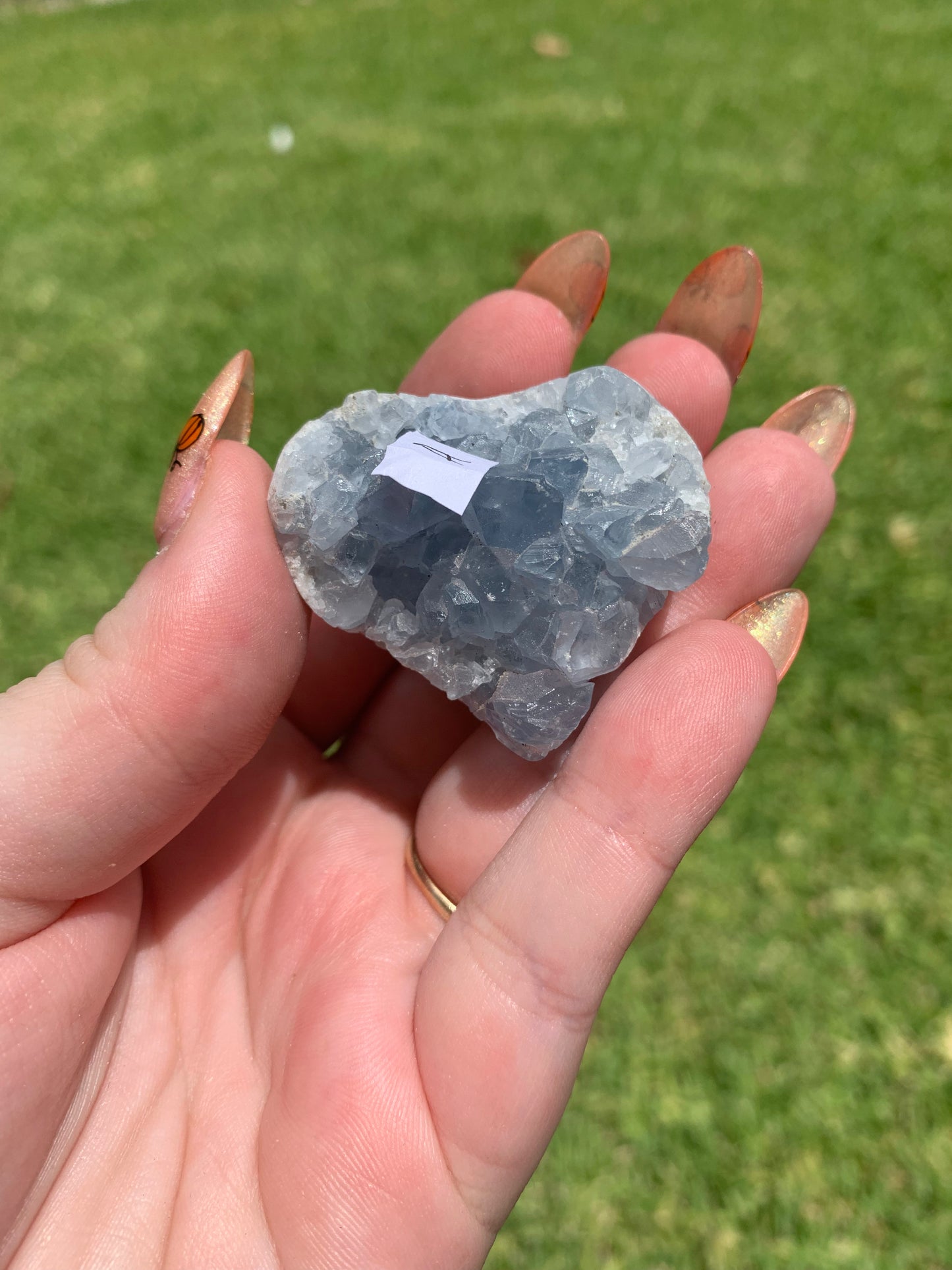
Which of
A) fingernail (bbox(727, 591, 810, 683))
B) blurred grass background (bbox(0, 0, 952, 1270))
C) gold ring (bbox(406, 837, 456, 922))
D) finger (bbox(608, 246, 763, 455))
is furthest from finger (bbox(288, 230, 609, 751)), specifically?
→ blurred grass background (bbox(0, 0, 952, 1270))

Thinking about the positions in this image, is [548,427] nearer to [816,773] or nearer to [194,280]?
[816,773]

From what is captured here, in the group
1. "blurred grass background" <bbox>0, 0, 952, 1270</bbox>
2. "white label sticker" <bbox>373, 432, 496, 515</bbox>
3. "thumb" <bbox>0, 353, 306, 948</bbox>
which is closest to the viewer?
"thumb" <bbox>0, 353, 306, 948</bbox>

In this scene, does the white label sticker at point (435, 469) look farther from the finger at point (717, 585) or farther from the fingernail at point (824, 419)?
the fingernail at point (824, 419)

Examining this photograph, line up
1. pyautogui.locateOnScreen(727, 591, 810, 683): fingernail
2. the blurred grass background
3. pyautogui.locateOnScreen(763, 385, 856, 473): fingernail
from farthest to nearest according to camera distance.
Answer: the blurred grass background, pyautogui.locateOnScreen(763, 385, 856, 473): fingernail, pyautogui.locateOnScreen(727, 591, 810, 683): fingernail

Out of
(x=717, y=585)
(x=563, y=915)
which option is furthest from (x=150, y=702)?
(x=717, y=585)

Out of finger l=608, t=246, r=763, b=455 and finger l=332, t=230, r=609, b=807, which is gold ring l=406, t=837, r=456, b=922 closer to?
finger l=332, t=230, r=609, b=807

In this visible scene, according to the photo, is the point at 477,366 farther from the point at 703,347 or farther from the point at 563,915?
the point at 563,915

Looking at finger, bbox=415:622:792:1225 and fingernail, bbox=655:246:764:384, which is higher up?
fingernail, bbox=655:246:764:384
